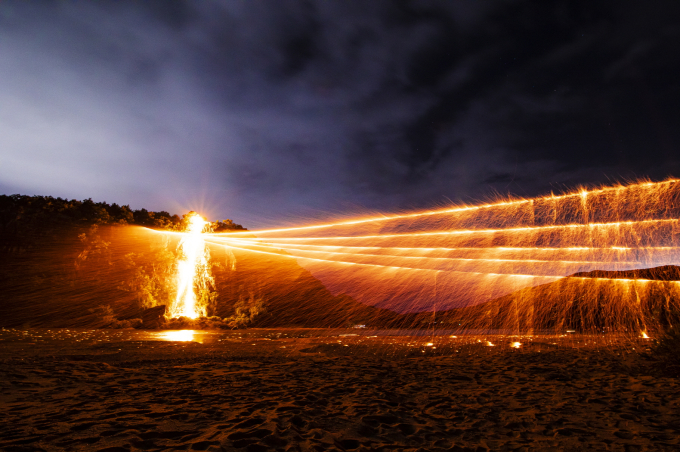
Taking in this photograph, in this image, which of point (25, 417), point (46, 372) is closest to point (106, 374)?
point (46, 372)

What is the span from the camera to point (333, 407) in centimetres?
538

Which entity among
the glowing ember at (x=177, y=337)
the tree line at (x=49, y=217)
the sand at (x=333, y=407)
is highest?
the tree line at (x=49, y=217)

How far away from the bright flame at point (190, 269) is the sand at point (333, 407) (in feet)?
81.2

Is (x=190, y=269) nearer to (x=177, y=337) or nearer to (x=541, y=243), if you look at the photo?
(x=177, y=337)

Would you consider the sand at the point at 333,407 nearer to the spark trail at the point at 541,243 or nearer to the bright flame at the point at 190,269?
the spark trail at the point at 541,243

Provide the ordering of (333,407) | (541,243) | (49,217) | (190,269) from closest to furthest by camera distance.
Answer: (333,407) → (541,243) → (190,269) → (49,217)

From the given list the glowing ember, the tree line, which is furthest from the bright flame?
the glowing ember

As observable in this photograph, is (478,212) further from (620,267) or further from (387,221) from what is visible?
(620,267)

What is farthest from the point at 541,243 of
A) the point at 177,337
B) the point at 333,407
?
the point at 177,337

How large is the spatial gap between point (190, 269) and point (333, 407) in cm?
3475

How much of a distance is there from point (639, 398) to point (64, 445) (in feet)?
29.2

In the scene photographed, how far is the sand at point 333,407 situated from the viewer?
3.94 m

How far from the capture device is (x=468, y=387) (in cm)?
694

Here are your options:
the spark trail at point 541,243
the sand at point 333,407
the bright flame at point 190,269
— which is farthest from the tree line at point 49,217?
the sand at point 333,407
